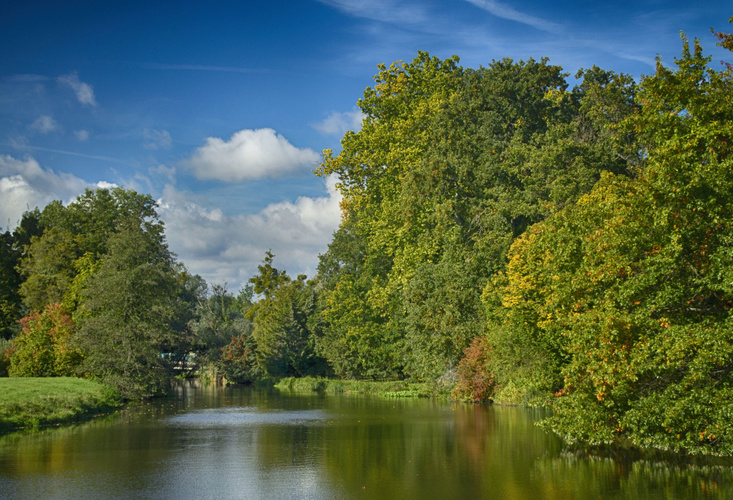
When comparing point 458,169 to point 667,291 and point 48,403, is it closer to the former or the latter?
point 667,291

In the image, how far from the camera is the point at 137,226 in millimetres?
47531

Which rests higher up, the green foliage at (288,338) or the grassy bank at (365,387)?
the green foliage at (288,338)

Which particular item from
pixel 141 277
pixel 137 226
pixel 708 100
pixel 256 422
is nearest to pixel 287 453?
pixel 256 422

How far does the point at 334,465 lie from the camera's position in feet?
57.1

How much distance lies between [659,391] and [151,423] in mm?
22433

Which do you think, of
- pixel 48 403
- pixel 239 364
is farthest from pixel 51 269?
pixel 48 403

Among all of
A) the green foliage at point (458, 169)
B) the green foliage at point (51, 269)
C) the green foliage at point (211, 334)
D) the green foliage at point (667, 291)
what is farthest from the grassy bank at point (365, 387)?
the green foliage at point (51, 269)

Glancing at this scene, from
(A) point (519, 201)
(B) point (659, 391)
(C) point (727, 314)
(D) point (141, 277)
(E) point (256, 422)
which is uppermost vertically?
(A) point (519, 201)

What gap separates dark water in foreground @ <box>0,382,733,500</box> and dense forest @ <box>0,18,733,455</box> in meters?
2.13

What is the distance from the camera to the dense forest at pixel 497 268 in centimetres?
1695

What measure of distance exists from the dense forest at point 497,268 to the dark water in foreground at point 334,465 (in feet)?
6.99

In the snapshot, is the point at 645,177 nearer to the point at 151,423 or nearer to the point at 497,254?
the point at 497,254

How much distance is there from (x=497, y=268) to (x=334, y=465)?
22.4 meters

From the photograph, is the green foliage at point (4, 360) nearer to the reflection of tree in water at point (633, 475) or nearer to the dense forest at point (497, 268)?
the dense forest at point (497, 268)
